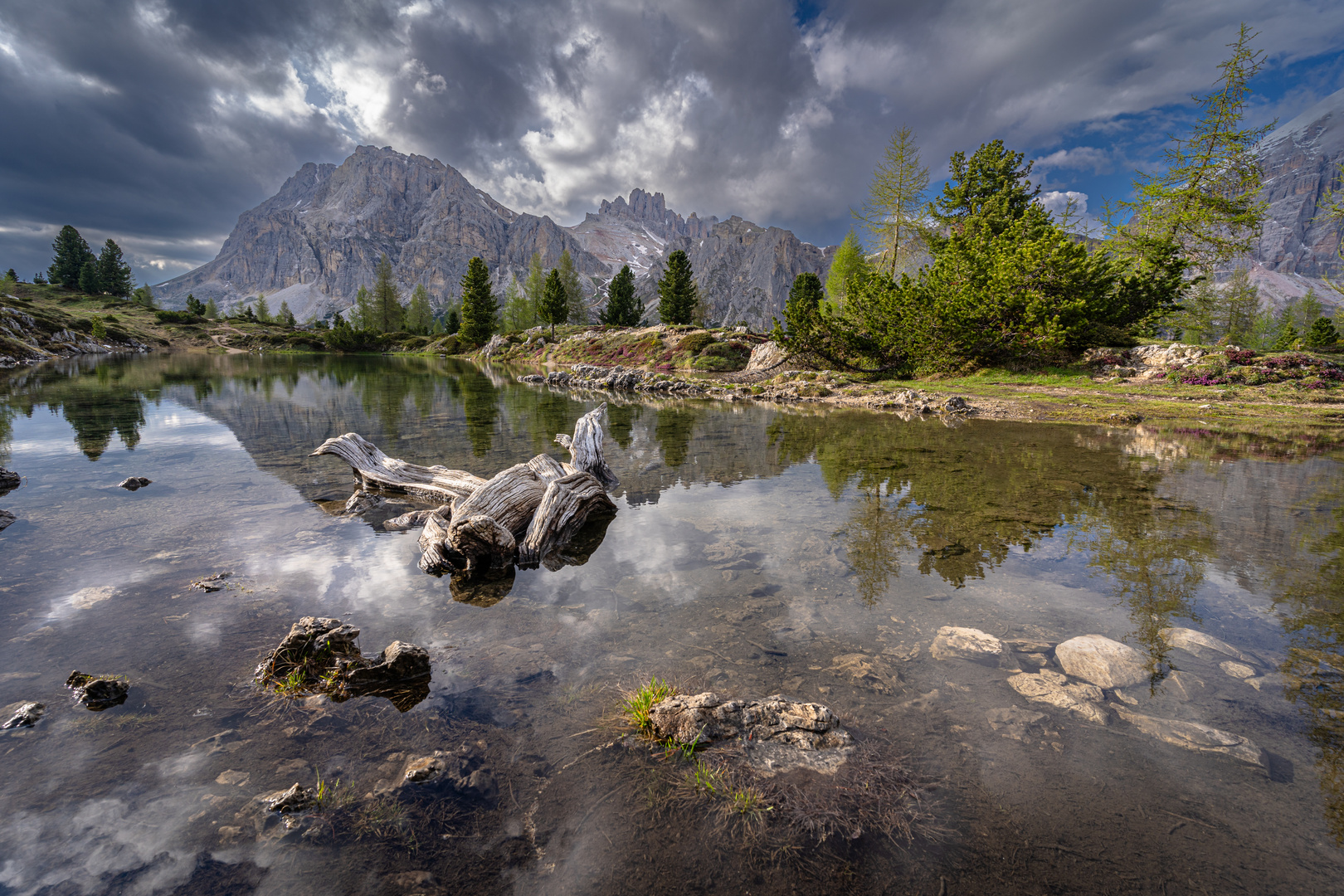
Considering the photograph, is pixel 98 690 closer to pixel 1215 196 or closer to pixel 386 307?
pixel 1215 196

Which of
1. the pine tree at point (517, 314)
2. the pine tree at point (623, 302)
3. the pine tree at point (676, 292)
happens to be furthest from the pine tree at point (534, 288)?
the pine tree at point (676, 292)

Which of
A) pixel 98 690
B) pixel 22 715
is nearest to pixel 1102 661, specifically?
pixel 98 690

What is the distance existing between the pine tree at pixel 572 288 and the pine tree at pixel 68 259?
121402 millimetres

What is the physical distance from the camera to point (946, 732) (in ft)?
12.6

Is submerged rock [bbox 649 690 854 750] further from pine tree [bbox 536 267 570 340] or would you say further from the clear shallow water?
pine tree [bbox 536 267 570 340]

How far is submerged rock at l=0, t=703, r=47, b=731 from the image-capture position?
379 cm

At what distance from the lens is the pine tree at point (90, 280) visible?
117 m

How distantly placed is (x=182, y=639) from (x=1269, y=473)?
20.2 metres

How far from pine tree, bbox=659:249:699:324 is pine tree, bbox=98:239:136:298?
146 metres

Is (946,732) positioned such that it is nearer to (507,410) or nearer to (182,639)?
(182,639)

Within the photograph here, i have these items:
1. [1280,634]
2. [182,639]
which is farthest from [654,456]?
[1280,634]

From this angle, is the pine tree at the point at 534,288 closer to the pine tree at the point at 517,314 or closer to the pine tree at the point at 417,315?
the pine tree at the point at 517,314

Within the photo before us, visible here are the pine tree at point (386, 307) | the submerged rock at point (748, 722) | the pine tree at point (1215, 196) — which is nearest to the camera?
the submerged rock at point (748, 722)

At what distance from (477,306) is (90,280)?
10811 cm
